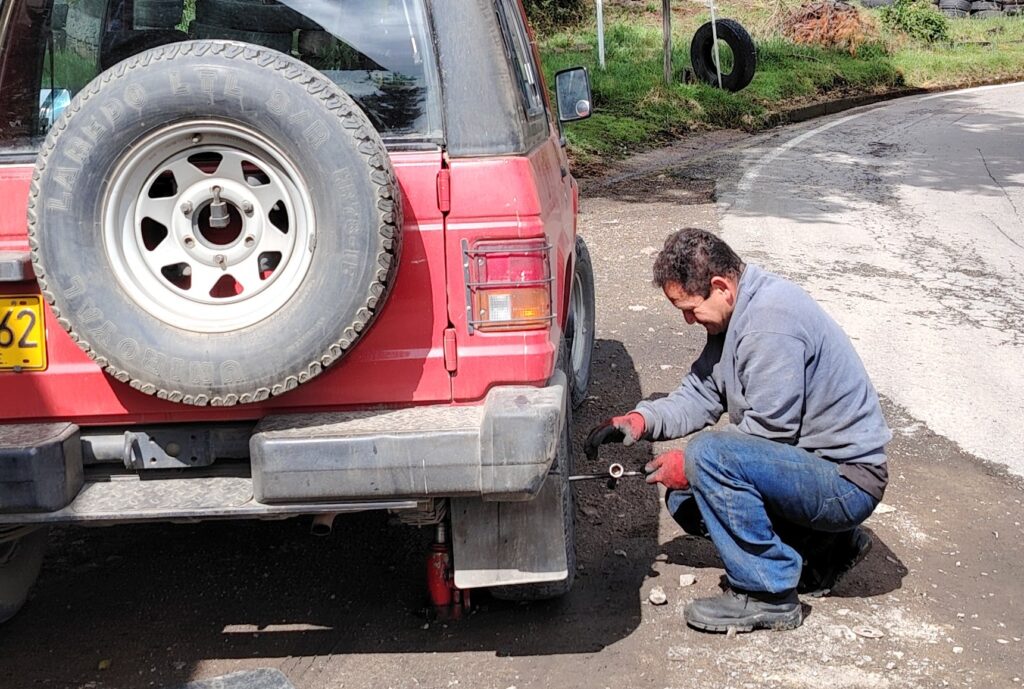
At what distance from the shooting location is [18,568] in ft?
12.9

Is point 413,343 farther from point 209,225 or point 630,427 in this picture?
point 630,427

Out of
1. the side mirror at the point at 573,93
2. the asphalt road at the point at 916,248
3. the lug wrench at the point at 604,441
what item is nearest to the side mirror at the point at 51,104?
the lug wrench at the point at 604,441

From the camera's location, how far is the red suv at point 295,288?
119 inches

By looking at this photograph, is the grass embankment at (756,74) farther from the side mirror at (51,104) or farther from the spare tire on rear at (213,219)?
the spare tire on rear at (213,219)

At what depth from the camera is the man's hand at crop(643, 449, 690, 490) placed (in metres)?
3.85

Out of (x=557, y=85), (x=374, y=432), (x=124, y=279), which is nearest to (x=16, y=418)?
(x=124, y=279)

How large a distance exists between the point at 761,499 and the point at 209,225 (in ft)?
6.03

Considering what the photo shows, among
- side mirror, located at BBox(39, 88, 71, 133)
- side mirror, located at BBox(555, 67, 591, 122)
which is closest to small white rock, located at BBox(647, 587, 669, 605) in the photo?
side mirror, located at BBox(555, 67, 591, 122)

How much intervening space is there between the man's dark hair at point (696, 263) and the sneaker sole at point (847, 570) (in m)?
1.03

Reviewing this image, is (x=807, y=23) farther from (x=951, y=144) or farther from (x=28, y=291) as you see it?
(x=28, y=291)

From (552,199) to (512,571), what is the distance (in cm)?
114

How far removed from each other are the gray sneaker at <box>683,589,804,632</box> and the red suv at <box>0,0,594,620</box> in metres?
0.49

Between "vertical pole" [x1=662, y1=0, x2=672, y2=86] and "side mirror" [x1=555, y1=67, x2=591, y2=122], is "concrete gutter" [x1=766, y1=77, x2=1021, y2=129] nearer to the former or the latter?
"vertical pole" [x1=662, y1=0, x2=672, y2=86]

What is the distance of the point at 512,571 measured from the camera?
358cm
